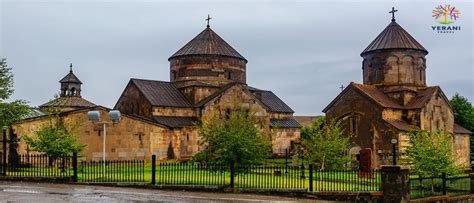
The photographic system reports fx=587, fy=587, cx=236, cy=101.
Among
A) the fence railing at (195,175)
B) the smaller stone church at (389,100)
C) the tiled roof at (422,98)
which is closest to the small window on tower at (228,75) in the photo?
the smaller stone church at (389,100)

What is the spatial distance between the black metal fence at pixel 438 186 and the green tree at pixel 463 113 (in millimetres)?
37168

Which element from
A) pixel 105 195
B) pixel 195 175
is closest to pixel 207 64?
pixel 195 175

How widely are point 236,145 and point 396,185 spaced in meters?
6.85

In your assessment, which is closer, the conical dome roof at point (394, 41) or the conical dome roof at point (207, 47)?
the conical dome roof at point (394, 41)

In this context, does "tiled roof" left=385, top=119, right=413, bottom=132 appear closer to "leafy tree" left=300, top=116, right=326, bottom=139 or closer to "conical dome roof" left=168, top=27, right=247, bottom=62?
"leafy tree" left=300, top=116, right=326, bottom=139

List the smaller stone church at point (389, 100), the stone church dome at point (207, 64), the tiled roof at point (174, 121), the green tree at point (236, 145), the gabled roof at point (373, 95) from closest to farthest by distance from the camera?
1. the green tree at point (236, 145)
2. the tiled roof at point (174, 121)
3. the smaller stone church at point (389, 100)
4. the gabled roof at point (373, 95)
5. the stone church dome at point (207, 64)

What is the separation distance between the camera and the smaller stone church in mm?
42844

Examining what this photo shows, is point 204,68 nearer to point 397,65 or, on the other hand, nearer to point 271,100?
point 271,100

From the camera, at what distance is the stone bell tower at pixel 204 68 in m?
46.8

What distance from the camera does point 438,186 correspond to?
23.0 meters

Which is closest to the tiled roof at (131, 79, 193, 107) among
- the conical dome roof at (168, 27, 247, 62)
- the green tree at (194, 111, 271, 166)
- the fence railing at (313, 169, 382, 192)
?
the conical dome roof at (168, 27, 247, 62)

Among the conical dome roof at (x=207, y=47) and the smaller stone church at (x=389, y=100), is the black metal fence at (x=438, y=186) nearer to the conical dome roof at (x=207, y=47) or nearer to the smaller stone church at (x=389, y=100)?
the smaller stone church at (x=389, y=100)

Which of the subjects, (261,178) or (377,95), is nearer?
(261,178)

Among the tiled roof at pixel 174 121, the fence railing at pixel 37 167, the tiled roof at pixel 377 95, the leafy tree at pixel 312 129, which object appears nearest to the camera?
the fence railing at pixel 37 167
